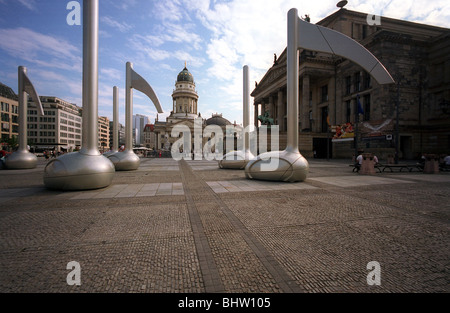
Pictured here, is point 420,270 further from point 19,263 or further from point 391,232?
point 19,263

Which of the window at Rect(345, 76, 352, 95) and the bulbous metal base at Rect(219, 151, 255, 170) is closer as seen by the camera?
the bulbous metal base at Rect(219, 151, 255, 170)

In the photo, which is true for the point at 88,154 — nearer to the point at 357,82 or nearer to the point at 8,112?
the point at 357,82

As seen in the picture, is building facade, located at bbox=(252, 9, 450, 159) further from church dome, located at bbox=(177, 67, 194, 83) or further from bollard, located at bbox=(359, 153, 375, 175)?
church dome, located at bbox=(177, 67, 194, 83)

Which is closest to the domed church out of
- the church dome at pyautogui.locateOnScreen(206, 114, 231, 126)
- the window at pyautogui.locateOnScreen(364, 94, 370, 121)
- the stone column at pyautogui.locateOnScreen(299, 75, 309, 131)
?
the church dome at pyautogui.locateOnScreen(206, 114, 231, 126)

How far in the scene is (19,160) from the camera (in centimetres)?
1623

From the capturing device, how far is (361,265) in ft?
9.39

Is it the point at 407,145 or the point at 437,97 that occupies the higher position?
the point at 437,97

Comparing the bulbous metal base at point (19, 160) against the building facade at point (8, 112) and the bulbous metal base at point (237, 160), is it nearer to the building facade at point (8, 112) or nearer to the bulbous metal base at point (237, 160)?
the bulbous metal base at point (237, 160)

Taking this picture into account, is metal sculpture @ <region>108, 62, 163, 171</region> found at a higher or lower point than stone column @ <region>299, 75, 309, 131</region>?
lower

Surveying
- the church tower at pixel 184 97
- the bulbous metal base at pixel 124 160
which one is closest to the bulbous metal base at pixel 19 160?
the bulbous metal base at pixel 124 160

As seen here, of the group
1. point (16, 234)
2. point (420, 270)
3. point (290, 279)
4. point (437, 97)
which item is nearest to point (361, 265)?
point (420, 270)

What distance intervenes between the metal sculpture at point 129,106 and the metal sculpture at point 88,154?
6192mm

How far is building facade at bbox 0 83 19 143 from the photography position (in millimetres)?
59866

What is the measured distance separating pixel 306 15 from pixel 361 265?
189ft
